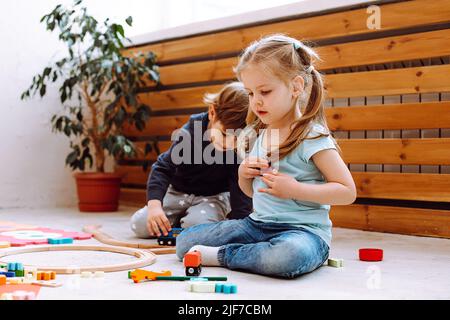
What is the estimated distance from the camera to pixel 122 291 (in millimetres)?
1205

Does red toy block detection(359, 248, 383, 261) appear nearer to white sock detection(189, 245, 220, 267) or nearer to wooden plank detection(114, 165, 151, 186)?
white sock detection(189, 245, 220, 267)

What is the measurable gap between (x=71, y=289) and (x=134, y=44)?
2236 millimetres

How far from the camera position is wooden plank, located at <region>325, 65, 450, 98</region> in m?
2.14

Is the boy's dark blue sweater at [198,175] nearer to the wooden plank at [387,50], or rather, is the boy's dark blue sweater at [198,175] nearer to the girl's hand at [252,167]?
the girl's hand at [252,167]

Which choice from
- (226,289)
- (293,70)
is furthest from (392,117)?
(226,289)

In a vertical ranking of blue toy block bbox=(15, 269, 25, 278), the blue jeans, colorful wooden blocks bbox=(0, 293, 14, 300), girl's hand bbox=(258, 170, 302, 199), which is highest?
girl's hand bbox=(258, 170, 302, 199)

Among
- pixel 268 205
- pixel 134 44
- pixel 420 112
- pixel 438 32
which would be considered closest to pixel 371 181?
pixel 420 112

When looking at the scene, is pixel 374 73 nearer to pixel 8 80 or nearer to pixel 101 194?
pixel 101 194

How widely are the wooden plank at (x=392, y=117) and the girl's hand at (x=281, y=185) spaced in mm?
930

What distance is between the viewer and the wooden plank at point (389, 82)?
2.14m

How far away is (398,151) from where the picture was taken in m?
2.24

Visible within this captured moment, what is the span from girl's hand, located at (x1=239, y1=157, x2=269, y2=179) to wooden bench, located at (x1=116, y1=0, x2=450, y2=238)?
90 centimetres

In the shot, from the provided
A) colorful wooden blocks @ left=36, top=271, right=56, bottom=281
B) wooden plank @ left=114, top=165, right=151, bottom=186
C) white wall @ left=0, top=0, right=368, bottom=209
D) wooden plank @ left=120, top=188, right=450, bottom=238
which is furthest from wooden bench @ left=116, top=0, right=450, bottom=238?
colorful wooden blocks @ left=36, top=271, right=56, bottom=281

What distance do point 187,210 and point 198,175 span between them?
0.13 m
